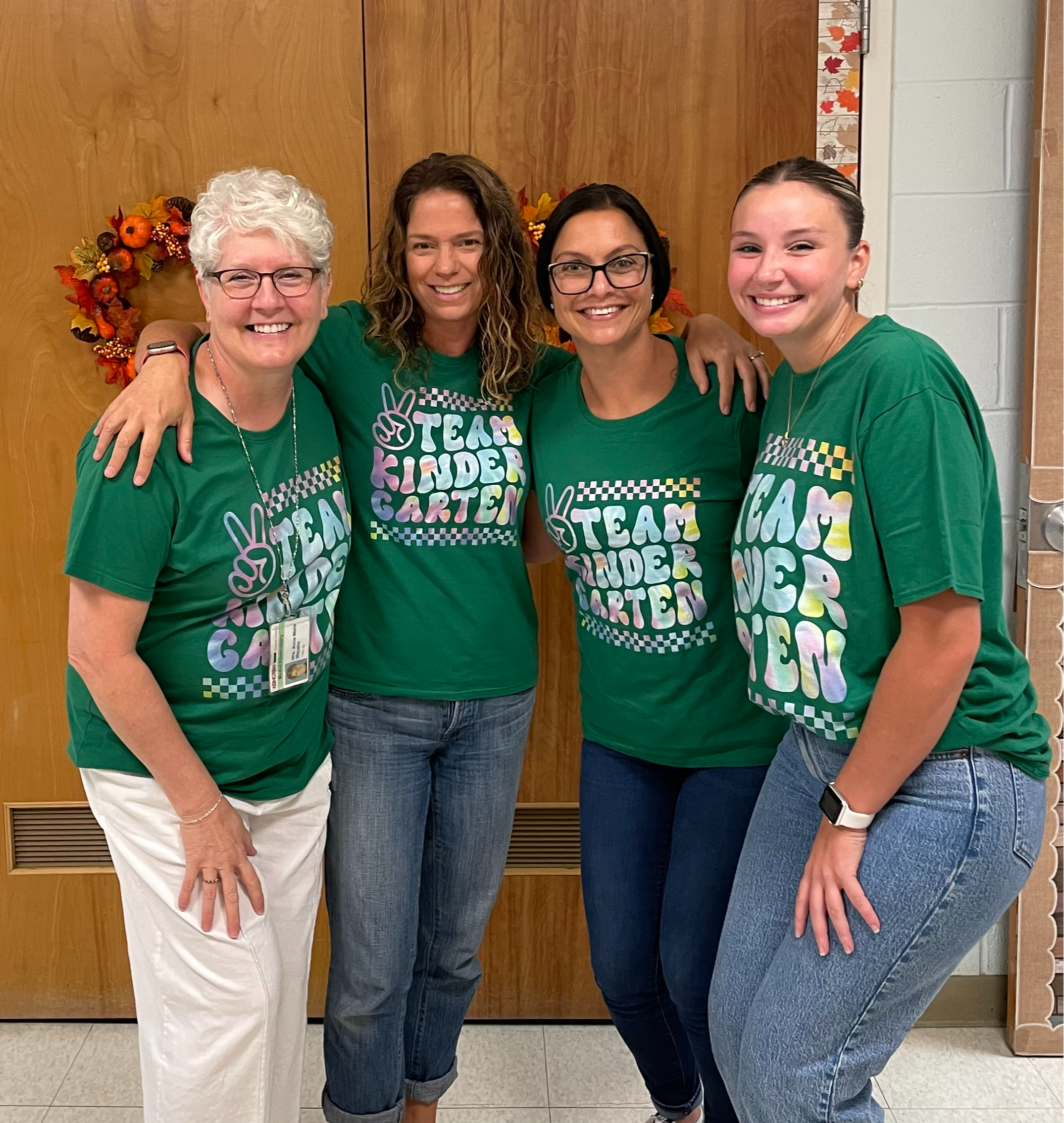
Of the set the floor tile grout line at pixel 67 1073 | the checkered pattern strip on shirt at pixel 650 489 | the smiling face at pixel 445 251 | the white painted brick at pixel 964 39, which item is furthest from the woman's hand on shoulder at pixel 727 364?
the floor tile grout line at pixel 67 1073

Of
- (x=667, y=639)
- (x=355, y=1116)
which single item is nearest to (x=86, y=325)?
(x=667, y=639)

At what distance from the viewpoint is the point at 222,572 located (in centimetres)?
155

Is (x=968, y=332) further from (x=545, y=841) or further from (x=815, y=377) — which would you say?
(x=545, y=841)

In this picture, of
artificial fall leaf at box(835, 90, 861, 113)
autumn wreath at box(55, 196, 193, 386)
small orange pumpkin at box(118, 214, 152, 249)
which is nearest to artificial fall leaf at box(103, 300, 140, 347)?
autumn wreath at box(55, 196, 193, 386)

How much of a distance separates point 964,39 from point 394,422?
139cm

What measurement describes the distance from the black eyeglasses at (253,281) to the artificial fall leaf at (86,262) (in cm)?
87

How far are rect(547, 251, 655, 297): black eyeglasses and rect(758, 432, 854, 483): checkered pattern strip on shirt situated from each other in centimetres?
35

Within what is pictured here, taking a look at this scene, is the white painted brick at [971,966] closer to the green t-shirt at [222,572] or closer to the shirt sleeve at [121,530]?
the green t-shirt at [222,572]

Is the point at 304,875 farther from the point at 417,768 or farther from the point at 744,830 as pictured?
the point at 744,830

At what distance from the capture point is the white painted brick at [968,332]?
2289 millimetres

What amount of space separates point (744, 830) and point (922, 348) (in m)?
0.80

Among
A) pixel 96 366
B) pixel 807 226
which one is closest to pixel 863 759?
pixel 807 226

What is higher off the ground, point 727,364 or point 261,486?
point 727,364

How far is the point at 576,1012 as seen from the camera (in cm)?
265
